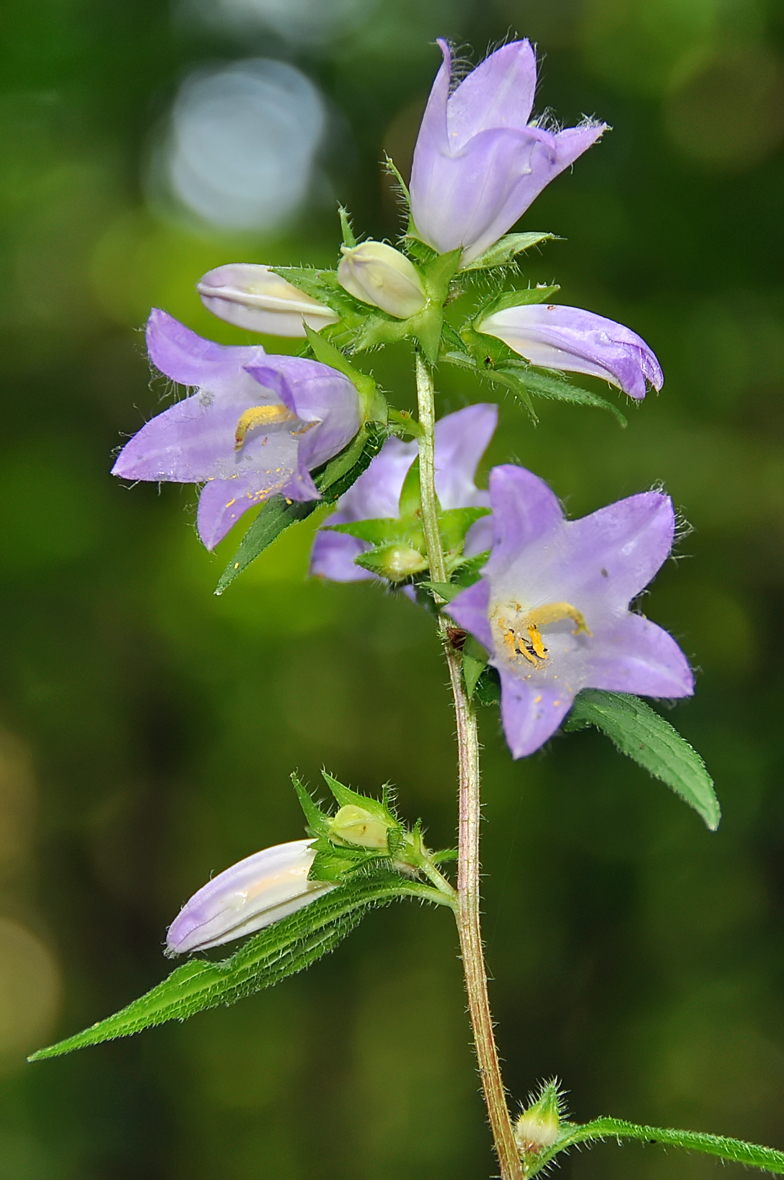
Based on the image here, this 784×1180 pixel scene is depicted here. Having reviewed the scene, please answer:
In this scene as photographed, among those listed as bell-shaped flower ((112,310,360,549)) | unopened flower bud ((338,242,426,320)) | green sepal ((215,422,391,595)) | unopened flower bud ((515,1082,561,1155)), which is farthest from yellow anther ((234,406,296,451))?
unopened flower bud ((515,1082,561,1155))

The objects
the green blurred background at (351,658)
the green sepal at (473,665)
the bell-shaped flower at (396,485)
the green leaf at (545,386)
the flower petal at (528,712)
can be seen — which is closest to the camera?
the flower petal at (528,712)

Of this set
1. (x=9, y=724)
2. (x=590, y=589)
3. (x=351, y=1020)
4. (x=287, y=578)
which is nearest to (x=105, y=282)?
(x=287, y=578)

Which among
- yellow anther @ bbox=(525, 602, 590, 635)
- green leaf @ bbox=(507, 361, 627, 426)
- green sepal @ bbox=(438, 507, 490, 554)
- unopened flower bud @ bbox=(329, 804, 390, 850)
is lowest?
unopened flower bud @ bbox=(329, 804, 390, 850)

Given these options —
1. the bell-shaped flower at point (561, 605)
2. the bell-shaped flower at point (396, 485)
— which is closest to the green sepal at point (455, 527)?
the bell-shaped flower at point (561, 605)

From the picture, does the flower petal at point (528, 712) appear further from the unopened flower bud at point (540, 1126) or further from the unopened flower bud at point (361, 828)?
the unopened flower bud at point (540, 1126)


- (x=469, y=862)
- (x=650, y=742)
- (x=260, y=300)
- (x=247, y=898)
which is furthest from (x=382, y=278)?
(x=247, y=898)

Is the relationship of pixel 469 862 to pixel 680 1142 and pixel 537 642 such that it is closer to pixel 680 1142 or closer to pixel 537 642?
Result: pixel 537 642

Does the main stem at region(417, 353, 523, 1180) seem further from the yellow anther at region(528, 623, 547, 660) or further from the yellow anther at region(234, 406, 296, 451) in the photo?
the yellow anther at region(234, 406, 296, 451)

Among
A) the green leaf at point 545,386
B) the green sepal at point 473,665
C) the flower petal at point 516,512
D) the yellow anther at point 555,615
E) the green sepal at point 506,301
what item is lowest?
the green sepal at point 473,665
